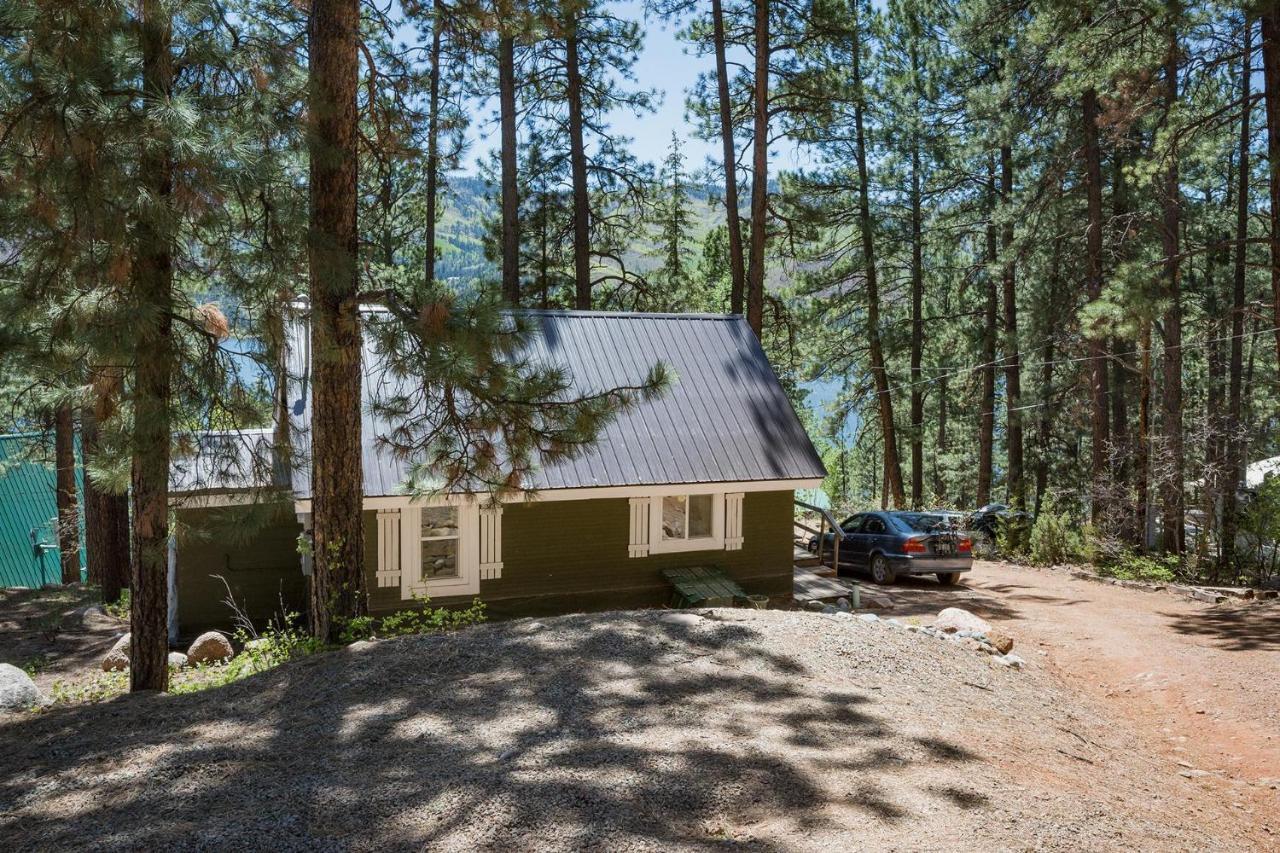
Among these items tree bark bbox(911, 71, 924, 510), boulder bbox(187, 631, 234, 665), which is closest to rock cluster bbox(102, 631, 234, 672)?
boulder bbox(187, 631, 234, 665)

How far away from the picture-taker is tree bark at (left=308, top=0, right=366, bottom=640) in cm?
812

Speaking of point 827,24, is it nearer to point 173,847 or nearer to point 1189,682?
point 1189,682

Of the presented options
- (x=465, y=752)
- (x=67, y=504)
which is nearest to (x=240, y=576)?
(x=465, y=752)

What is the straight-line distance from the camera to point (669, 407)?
1389 cm

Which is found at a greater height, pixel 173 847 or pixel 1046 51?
pixel 1046 51

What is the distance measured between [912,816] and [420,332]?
16.3 ft

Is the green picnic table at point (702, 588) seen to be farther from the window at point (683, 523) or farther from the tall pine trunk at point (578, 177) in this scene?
the tall pine trunk at point (578, 177)

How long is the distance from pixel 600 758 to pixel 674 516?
8.49 m

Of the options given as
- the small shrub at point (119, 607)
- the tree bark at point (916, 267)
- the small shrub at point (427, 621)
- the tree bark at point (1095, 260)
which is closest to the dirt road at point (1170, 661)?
the tree bark at point (1095, 260)

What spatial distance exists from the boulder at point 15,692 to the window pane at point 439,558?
194 inches

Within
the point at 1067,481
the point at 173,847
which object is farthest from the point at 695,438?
the point at 1067,481

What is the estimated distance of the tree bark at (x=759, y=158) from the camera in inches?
815

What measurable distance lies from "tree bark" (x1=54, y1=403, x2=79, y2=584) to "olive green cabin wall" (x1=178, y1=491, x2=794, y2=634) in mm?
7121

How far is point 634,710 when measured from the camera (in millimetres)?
6453
